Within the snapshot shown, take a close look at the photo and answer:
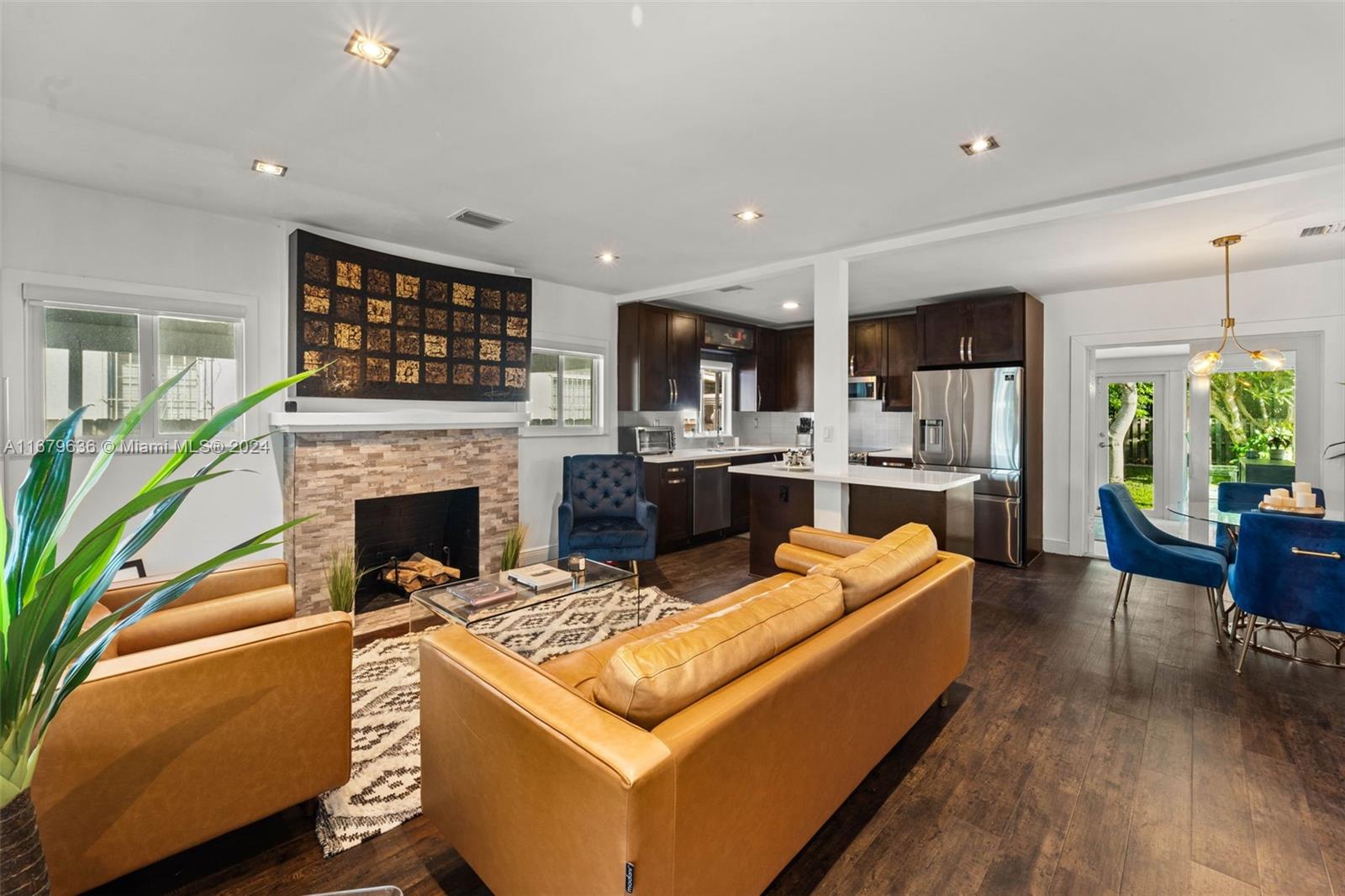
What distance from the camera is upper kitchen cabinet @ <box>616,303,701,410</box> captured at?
5.85 m

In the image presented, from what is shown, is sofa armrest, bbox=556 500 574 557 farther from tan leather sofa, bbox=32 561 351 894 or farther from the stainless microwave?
the stainless microwave

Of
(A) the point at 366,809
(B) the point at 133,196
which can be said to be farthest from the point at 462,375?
(A) the point at 366,809

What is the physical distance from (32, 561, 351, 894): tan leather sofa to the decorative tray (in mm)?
4671

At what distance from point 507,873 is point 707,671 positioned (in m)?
0.69

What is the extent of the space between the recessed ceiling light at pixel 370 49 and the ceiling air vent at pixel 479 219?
4.76 feet

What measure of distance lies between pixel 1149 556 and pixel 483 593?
376cm

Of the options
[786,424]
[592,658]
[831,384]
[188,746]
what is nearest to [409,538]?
[592,658]

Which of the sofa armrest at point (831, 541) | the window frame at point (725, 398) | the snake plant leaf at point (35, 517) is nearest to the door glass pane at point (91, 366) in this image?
the snake plant leaf at point (35, 517)

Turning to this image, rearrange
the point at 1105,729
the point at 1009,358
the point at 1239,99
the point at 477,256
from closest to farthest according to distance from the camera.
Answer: the point at 1239,99
the point at 1105,729
the point at 477,256
the point at 1009,358

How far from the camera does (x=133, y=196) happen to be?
3.18m

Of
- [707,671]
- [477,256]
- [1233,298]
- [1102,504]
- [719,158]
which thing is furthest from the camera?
[1233,298]

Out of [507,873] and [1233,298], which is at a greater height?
[1233,298]

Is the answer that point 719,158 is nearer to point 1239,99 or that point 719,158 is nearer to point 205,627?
point 1239,99

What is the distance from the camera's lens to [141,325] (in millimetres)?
3285
